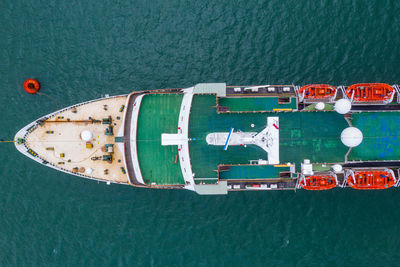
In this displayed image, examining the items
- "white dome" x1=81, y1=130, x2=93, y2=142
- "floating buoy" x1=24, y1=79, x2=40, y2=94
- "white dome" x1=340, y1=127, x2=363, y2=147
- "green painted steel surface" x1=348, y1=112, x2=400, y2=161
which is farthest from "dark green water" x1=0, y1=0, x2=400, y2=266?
"white dome" x1=340, y1=127, x2=363, y2=147

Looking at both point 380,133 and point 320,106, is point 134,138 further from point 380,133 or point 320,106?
point 380,133

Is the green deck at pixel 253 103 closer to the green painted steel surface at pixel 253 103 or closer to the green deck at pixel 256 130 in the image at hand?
the green painted steel surface at pixel 253 103

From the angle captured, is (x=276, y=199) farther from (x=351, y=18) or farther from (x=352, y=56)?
(x=351, y=18)

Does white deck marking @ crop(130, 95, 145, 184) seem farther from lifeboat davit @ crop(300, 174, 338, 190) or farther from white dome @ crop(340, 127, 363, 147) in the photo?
white dome @ crop(340, 127, 363, 147)

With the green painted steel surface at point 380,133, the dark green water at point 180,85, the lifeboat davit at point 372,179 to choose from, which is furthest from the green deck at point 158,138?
the green painted steel surface at point 380,133

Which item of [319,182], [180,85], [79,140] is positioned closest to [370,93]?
[319,182]

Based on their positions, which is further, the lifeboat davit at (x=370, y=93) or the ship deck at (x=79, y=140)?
the ship deck at (x=79, y=140)

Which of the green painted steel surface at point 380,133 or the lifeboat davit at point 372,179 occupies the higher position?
the green painted steel surface at point 380,133
